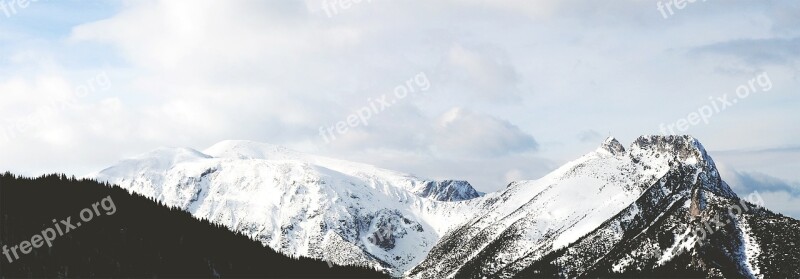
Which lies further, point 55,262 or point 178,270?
point 178,270

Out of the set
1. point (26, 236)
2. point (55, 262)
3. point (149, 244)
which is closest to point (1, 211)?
point (26, 236)

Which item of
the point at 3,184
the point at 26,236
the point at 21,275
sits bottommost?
the point at 21,275

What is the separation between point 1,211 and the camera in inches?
7092

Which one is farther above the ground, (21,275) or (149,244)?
(149,244)

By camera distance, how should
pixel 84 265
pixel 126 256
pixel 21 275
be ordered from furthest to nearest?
pixel 126 256, pixel 84 265, pixel 21 275

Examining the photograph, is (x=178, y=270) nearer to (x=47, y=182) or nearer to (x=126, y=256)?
(x=126, y=256)

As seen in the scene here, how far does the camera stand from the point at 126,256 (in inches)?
7407

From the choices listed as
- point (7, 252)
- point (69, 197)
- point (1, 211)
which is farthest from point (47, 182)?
point (7, 252)

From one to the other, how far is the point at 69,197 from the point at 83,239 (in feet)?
63.3

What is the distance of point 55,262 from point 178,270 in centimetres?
3424

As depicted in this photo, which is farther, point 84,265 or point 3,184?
point 3,184

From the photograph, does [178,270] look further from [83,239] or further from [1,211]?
[1,211]

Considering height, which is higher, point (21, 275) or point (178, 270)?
point (178, 270)

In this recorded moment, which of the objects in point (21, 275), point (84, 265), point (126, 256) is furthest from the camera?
point (126, 256)
